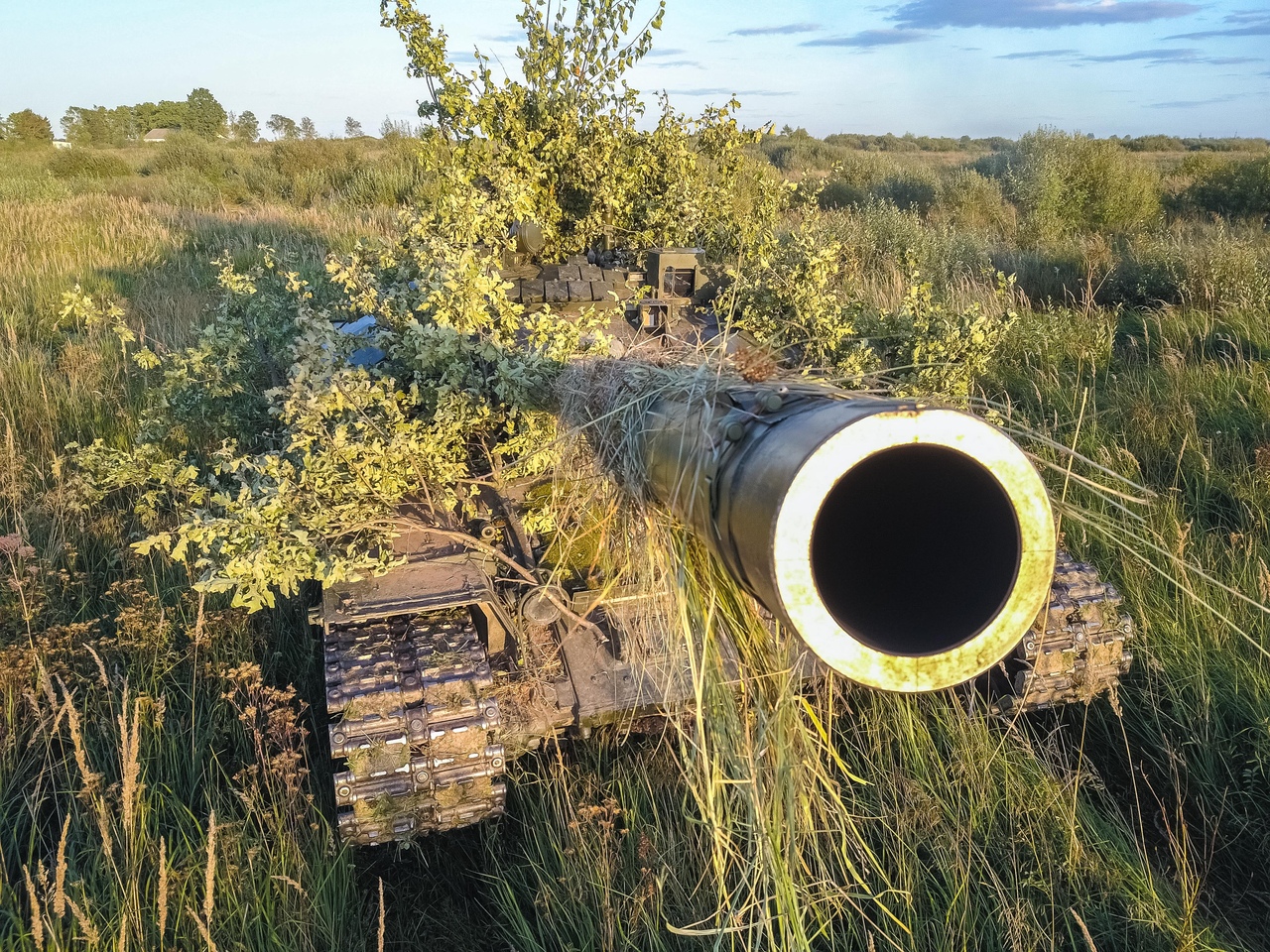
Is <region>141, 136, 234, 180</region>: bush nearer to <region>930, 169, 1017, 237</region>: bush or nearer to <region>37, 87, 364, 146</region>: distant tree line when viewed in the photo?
<region>37, 87, 364, 146</region>: distant tree line

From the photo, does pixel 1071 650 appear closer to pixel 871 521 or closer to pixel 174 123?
pixel 871 521

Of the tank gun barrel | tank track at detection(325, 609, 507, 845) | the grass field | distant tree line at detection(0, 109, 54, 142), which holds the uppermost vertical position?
distant tree line at detection(0, 109, 54, 142)

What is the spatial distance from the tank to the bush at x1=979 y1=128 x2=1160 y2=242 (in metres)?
13.8

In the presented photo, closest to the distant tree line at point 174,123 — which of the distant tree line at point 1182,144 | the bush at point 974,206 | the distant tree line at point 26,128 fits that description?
the distant tree line at point 26,128

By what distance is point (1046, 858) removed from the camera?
3.03m

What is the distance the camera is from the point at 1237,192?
54.6 ft

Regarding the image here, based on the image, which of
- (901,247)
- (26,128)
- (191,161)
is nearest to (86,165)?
(191,161)

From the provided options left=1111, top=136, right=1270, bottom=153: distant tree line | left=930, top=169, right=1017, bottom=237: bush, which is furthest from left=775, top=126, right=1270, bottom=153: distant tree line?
left=930, top=169, right=1017, bottom=237: bush

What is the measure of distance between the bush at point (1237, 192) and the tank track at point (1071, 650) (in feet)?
51.6

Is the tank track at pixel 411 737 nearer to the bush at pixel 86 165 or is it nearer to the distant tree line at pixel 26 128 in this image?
the bush at pixel 86 165

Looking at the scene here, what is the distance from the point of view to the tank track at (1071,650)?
3.46 m

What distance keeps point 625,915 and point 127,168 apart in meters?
26.8

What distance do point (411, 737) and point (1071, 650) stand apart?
2.48m

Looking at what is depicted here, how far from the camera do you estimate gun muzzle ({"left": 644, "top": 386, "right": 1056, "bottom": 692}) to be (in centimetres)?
163
